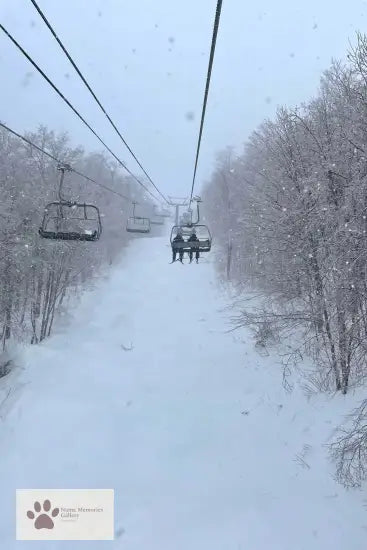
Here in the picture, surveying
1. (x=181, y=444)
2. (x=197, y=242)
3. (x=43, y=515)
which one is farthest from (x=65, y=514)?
(x=197, y=242)

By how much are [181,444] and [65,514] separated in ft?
12.0

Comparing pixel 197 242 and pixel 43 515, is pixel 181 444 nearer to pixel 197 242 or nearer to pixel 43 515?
pixel 43 515

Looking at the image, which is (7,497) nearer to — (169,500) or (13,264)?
(169,500)

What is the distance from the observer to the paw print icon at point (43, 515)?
28.9ft

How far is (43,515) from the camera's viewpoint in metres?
9.14

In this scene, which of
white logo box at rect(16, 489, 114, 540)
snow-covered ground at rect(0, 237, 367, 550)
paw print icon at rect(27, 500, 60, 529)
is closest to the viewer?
snow-covered ground at rect(0, 237, 367, 550)

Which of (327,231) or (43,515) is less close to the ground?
(327,231)

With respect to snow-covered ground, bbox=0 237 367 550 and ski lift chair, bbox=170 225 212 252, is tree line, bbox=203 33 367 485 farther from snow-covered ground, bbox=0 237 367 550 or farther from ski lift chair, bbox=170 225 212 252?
ski lift chair, bbox=170 225 212 252

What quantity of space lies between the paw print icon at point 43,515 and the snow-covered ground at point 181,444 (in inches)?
18.1

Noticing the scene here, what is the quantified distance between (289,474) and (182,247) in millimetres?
6735

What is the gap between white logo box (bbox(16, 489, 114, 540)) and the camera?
853 centimetres

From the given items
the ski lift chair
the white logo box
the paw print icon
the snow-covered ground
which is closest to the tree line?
the snow-covered ground

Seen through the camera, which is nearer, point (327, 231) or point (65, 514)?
point (65, 514)

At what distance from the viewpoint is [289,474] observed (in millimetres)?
9352
